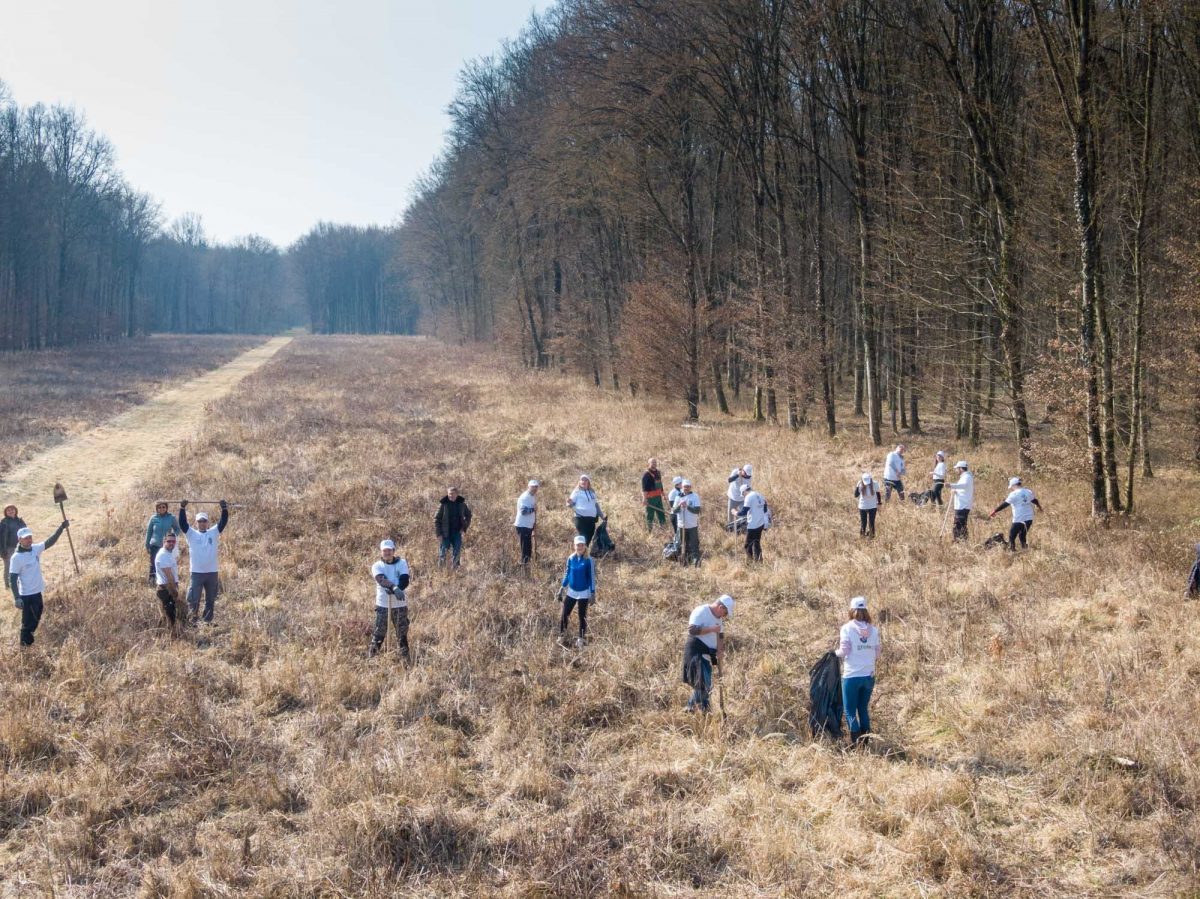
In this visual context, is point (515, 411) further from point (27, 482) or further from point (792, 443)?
point (27, 482)

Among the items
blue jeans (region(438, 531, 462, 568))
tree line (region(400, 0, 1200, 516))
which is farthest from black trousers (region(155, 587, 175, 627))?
tree line (region(400, 0, 1200, 516))

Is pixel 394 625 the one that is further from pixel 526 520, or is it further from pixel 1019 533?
pixel 1019 533

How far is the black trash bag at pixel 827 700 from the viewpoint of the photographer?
8.09 meters

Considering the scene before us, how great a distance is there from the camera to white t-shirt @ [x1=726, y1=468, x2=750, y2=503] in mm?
15711

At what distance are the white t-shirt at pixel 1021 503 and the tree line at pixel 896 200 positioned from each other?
207 centimetres

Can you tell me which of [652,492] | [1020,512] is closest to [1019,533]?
[1020,512]

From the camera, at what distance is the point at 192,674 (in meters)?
9.45

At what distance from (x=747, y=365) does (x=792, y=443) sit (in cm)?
1537

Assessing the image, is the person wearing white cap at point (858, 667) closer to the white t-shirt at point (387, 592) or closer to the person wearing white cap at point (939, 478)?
the white t-shirt at point (387, 592)

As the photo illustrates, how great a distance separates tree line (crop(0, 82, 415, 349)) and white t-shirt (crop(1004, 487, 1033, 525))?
60.7m

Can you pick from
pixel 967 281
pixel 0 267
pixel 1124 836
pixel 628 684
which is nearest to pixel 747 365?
pixel 967 281

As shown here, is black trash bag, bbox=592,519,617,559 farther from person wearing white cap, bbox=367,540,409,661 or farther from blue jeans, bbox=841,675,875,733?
blue jeans, bbox=841,675,875,733

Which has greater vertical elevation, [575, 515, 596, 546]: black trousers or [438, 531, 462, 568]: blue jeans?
[575, 515, 596, 546]: black trousers

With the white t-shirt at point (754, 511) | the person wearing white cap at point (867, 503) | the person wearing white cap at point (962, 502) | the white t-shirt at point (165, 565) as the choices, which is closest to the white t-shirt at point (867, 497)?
the person wearing white cap at point (867, 503)
